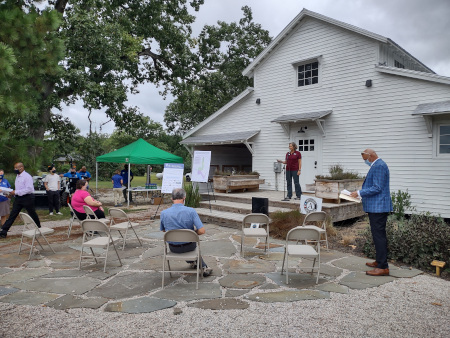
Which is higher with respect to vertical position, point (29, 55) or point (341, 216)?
point (29, 55)

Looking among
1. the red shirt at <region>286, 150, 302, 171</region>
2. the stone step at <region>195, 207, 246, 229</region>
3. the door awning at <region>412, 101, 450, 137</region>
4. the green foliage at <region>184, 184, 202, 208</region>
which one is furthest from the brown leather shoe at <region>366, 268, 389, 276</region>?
the green foliage at <region>184, 184, 202, 208</region>

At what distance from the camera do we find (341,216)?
334 inches

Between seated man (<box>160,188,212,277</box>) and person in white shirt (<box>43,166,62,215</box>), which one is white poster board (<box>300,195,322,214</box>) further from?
person in white shirt (<box>43,166,62,215</box>)

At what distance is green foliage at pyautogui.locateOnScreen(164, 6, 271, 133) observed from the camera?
1895 cm

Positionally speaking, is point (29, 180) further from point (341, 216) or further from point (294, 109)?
point (294, 109)

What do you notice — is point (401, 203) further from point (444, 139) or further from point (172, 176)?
point (172, 176)

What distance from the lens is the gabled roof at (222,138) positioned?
13.9 m

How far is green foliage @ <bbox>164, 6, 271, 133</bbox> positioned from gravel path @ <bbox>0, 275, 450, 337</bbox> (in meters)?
15.9

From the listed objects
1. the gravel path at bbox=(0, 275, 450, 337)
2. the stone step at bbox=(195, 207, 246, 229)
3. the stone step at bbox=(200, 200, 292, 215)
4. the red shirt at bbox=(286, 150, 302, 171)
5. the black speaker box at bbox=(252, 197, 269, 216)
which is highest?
the red shirt at bbox=(286, 150, 302, 171)

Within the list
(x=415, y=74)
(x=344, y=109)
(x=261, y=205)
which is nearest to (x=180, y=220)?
(x=261, y=205)

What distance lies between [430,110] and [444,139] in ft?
3.47

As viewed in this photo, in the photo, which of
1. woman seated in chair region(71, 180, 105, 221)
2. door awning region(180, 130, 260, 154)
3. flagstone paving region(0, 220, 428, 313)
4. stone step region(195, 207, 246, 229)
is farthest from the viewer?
door awning region(180, 130, 260, 154)

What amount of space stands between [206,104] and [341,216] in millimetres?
13360

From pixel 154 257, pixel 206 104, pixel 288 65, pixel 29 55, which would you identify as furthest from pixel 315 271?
pixel 206 104
